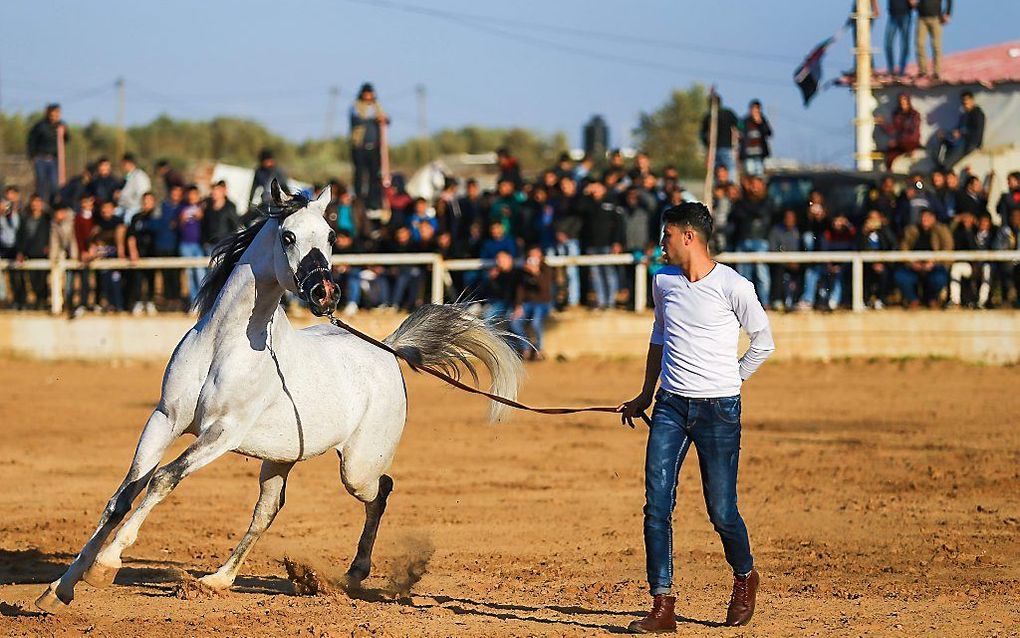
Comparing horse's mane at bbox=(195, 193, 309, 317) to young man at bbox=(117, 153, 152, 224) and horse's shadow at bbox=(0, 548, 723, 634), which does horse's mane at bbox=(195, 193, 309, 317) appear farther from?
young man at bbox=(117, 153, 152, 224)

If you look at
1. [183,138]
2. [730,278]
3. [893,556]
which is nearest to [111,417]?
[893,556]

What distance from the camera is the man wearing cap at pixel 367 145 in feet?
72.4

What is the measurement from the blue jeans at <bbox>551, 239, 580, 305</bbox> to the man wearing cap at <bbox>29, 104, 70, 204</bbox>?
7965mm

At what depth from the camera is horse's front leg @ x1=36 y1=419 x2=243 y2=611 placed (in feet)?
21.2

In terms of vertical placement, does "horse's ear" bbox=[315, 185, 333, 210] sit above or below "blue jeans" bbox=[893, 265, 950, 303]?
above

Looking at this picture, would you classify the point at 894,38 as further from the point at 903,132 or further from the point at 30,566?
the point at 30,566

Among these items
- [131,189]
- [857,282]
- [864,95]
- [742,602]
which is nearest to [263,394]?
[742,602]

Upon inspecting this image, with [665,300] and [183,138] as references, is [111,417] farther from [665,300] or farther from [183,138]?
[183,138]

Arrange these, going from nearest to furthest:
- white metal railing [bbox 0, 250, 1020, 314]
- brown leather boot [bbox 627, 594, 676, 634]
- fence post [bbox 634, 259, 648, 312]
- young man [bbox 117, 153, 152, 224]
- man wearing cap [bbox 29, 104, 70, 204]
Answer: brown leather boot [bbox 627, 594, 676, 634] < white metal railing [bbox 0, 250, 1020, 314] < fence post [bbox 634, 259, 648, 312] < young man [bbox 117, 153, 152, 224] < man wearing cap [bbox 29, 104, 70, 204]

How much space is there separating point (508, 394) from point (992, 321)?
1201 centimetres

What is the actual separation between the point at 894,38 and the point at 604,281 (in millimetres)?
7285

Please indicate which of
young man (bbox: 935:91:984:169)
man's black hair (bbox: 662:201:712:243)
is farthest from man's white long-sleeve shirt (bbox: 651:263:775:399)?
young man (bbox: 935:91:984:169)

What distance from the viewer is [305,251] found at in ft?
21.1

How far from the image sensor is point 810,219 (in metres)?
18.7
